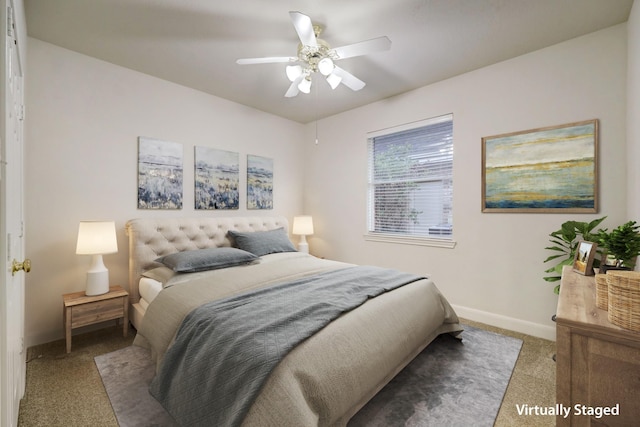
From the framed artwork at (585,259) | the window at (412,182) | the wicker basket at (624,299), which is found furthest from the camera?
the window at (412,182)

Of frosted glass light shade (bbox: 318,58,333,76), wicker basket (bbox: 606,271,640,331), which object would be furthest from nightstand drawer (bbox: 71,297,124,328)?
wicker basket (bbox: 606,271,640,331)

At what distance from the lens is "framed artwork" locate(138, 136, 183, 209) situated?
303 cm

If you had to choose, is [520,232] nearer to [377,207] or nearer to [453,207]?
[453,207]

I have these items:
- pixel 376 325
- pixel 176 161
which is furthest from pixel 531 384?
pixel 176 161

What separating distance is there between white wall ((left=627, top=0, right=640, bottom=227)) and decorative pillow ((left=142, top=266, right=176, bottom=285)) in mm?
3643

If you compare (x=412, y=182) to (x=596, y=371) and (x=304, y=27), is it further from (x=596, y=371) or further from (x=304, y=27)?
(x=596, y=371)


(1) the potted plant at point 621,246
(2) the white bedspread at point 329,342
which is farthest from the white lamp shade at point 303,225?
(1) the potted plant at point 621,246

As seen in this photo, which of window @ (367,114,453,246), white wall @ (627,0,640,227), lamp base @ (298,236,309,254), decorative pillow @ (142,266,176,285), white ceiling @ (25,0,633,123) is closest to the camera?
white wall @ (627,0,640,227)

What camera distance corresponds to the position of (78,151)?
265 centimetres

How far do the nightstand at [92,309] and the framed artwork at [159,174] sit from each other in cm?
98

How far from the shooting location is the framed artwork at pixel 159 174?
119 inches

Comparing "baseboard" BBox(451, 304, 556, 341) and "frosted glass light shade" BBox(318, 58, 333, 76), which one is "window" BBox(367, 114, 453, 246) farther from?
"frosted glass light shade" BBox(318, 58, 333, 76)

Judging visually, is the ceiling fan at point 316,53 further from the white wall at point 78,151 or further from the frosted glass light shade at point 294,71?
the white wall at point 78,151

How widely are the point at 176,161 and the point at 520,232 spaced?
12.3 feet
